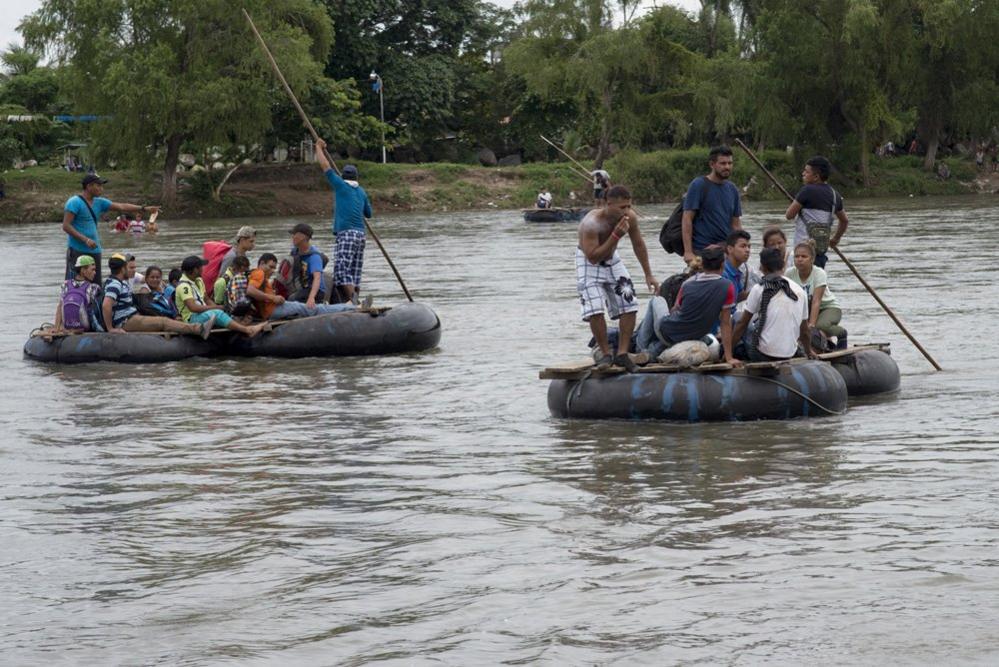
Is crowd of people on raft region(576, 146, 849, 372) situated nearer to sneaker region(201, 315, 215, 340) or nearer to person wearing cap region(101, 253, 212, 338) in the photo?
sneaker region(201, 315, 215, 340)

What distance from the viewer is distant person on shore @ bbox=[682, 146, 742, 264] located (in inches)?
458

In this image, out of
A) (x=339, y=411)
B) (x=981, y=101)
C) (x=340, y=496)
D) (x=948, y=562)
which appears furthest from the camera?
(x=981, y=101)

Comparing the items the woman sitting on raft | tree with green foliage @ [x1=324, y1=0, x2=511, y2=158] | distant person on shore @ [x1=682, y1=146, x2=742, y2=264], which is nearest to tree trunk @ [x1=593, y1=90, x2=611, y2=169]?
tree with green foliage @ [x1=324, y1=0, x2=511, y2=158]

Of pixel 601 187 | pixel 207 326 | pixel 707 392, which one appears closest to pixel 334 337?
pixel 207 326

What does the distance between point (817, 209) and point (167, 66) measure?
38880mm

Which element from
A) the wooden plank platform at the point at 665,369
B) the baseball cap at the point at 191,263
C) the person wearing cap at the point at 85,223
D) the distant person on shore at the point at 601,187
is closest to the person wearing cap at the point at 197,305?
the baseball cap at the point at 191,263

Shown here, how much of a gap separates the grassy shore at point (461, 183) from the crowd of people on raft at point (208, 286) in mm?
36480

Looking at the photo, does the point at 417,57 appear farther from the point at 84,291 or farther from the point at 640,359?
the point at 640,359

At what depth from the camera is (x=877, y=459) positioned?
944 centimetres

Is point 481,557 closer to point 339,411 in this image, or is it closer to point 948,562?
point 948,562

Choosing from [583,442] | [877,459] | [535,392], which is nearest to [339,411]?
[535,392]

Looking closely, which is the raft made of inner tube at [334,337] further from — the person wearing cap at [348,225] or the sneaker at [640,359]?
the sneaker at [640,359]

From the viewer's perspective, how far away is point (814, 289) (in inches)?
454

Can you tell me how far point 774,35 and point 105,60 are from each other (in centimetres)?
2162
